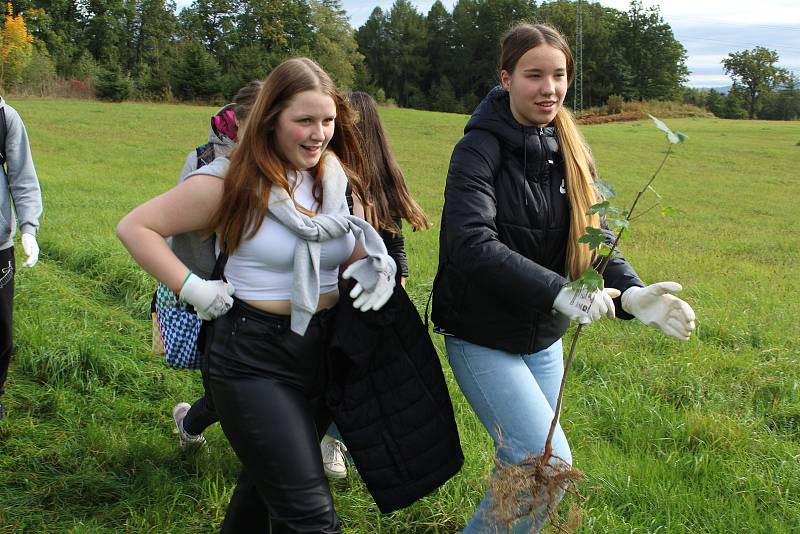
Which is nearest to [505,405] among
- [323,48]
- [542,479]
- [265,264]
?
[542,479]

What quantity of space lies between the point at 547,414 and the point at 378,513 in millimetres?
1154

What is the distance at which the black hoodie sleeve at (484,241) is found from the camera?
2406 millimetres

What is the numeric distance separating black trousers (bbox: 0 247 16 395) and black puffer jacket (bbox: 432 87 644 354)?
2.58 metres

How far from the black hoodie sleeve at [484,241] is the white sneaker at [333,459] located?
1.55m

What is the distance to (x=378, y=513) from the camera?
3426 mm

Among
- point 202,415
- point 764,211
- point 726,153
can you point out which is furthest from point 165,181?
point 726,153

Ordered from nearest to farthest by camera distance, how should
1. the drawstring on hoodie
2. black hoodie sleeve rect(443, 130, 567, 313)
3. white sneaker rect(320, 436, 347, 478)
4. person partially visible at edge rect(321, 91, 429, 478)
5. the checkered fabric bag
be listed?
black hoodie sleeve rect(443, 130, 567, 313), the drawstring on hoodie, the checkered fabric bag, white sneaker rect(320, 436, 347, 478), person partially visible at edge rect(321, 91, 429, 478)

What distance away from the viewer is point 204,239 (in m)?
2.67

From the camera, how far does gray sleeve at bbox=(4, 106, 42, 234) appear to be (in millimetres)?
4082

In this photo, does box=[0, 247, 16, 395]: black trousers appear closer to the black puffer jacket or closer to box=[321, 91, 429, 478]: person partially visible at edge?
box=[321, 91, 429, 478]: person partially visible at edge

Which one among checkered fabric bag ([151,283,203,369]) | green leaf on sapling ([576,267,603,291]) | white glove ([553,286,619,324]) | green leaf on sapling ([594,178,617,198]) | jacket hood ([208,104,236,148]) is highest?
jacket hood ([208,104,236,148])

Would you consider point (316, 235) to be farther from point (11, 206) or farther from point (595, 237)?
point (11, 206)

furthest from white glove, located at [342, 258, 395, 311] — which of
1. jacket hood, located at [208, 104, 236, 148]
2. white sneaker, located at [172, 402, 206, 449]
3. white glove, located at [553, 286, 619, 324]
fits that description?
white sneaker, located at [172, 402, 206, 449]

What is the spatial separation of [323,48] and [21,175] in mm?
65851
